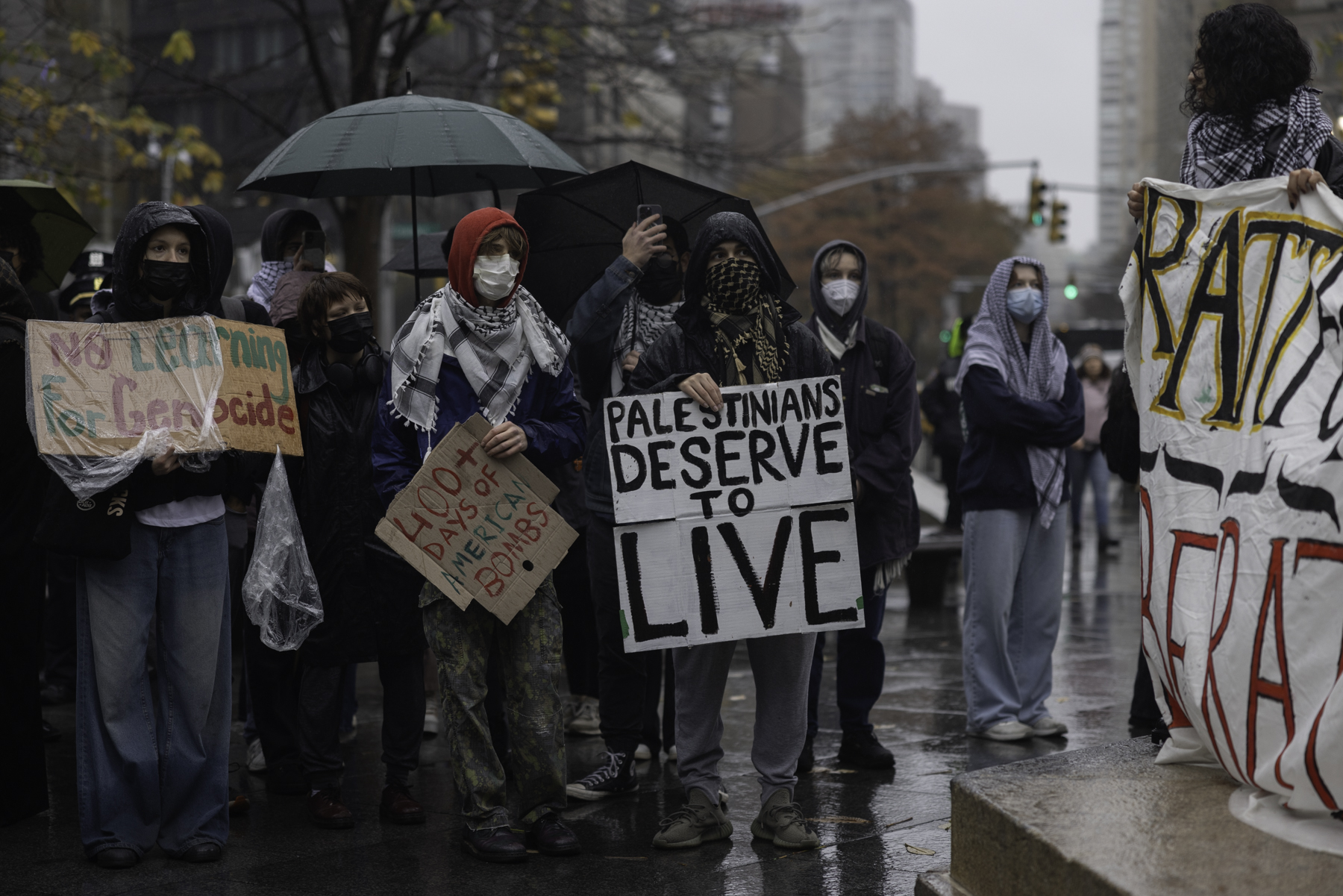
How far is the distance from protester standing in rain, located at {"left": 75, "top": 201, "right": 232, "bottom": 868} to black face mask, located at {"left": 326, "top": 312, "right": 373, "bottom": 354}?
0.54 meters

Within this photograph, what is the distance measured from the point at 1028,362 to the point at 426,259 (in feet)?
11.4

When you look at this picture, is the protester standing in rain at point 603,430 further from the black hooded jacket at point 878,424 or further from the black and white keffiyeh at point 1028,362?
the black and white keffiyeh at point 1028,362

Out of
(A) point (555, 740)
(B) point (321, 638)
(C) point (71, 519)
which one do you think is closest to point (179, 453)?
(C) point (71, 519)

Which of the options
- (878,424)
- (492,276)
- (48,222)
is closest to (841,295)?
(878,424)

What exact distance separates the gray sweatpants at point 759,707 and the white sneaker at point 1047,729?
1998 mm

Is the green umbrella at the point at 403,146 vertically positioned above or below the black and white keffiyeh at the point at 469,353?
above

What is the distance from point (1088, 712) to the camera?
22.6ft

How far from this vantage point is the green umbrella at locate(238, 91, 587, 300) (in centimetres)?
560

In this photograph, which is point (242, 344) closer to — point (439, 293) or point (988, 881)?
point (439, 293)

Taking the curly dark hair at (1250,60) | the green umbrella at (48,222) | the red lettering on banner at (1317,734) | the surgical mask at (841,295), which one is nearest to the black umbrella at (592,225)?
the surgical mask at (841,295)

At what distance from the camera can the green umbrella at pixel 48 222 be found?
5.44 m

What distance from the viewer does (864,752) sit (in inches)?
227

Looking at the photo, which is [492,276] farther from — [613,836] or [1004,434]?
[1004,434]

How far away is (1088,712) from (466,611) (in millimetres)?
3727
